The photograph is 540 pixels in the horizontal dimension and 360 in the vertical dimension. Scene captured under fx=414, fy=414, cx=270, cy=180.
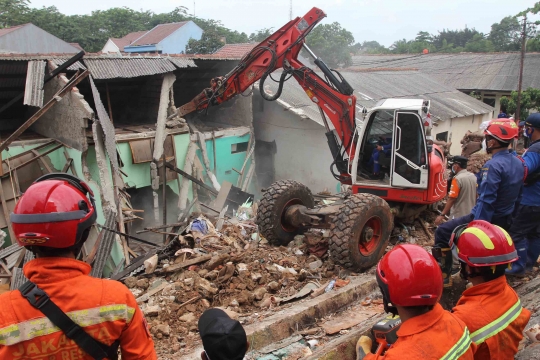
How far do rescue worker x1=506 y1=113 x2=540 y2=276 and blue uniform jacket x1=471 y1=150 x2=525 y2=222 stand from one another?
42cm

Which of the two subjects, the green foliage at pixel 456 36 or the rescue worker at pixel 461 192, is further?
the green foliage at pixel 456 36

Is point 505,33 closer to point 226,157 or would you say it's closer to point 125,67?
point 226,157

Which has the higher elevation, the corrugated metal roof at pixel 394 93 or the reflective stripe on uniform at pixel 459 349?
the corrugated metal roof at pixel 394 93

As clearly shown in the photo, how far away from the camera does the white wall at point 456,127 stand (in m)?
17.5

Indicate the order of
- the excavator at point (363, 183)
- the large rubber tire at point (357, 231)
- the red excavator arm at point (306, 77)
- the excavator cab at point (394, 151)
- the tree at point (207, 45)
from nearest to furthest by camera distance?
the large rubber tire at point (357, 231) → the excavator at point (363, 183) → the excavator cab at point (394, 151) → the red excavator arm at point (306, 77) → the tree at point (207, 45)

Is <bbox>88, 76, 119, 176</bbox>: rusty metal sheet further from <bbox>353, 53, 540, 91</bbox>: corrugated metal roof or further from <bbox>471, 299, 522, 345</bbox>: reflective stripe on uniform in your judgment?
<bbox>353, 53, 540, 91</bbox>: corrugated metal roof

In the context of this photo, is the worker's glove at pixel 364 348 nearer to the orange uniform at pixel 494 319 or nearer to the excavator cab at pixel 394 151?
the orange uniform at pixel 494 319

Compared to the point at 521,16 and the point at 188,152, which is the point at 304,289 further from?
the point at 521,16

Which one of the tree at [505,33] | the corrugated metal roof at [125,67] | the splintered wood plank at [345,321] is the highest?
the tree at [505,33]

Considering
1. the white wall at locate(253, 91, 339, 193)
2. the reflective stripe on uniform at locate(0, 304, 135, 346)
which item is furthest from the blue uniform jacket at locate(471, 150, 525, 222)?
the white wall at locate(253, 91, 339, 193)

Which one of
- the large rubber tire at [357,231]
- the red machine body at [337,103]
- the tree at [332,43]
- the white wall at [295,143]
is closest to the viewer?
the large rubber tire at [357,231]

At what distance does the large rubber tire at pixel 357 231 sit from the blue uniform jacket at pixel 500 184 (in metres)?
1.63

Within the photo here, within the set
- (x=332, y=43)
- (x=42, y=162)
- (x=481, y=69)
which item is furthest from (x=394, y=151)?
(x=481, y=69)

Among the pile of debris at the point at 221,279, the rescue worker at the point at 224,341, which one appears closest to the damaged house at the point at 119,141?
the pile of debris at the point at 221,279
